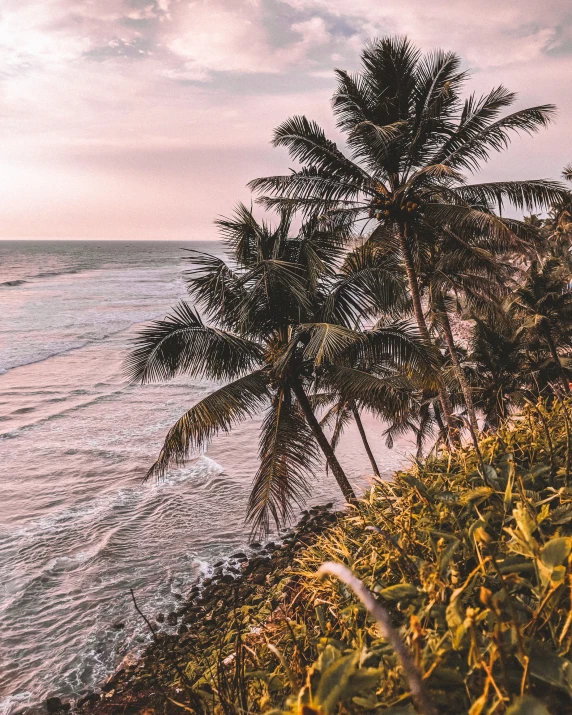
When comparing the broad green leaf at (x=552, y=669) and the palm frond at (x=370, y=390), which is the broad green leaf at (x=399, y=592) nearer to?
the broad green leaf at (x=552, y=669)

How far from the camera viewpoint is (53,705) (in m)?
6.95

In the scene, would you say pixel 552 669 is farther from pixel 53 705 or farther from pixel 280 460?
pixel 53 705

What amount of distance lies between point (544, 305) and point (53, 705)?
18.4 m

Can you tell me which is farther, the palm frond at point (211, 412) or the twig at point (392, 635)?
the palm frond at point (211, 412)

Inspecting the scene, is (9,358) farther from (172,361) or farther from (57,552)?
(172,361)

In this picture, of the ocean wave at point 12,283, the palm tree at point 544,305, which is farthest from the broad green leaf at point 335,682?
the ocean wave at point 12,283

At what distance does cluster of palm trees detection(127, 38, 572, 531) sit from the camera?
296 inches

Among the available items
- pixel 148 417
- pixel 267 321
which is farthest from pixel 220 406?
pixel 148 417

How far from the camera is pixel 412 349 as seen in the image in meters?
7.53

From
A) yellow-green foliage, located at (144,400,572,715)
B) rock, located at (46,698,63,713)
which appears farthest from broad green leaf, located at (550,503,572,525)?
rock, located at (46,698,63,713)

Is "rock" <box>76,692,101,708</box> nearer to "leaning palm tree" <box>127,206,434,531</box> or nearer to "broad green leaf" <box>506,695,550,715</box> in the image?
"leaning palm tree" <box>127,206,434,531</box>

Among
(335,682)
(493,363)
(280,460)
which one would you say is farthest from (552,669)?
(493,363)

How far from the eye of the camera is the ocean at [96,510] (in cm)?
819

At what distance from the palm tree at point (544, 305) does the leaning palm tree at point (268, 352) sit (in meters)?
11.8
